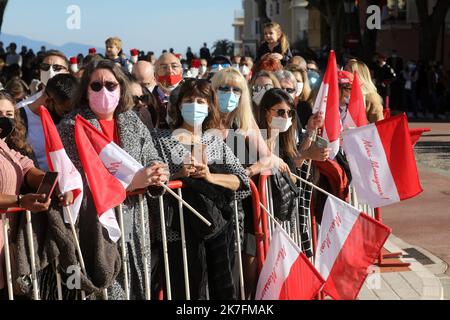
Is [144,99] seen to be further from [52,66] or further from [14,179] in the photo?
A: [14,179]

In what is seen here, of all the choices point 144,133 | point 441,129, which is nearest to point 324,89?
point 144,133

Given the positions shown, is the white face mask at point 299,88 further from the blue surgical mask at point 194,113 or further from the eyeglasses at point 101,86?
the eyeglasses at point 101,86

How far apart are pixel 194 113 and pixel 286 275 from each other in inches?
45.1

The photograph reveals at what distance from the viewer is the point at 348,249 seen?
20.6 feet

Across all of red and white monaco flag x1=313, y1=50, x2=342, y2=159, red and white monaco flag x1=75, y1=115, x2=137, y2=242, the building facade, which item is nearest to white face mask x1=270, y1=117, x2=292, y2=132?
red and white monaco flag x1=313, y1=50, x2=342, y2=159

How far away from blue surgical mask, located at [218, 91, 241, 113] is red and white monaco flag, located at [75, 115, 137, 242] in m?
1.48

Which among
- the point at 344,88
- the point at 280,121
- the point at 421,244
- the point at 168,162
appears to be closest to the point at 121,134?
the point at 168,162

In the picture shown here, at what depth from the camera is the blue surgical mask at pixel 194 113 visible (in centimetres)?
591

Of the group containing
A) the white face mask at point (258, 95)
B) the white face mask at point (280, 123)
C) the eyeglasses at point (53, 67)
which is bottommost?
the white face mask at point (280, 123)

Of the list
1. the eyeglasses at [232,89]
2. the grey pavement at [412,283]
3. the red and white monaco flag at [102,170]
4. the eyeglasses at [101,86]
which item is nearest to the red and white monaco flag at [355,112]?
the grey pavement at [412,283]

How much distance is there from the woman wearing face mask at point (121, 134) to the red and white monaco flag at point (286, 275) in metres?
0.80

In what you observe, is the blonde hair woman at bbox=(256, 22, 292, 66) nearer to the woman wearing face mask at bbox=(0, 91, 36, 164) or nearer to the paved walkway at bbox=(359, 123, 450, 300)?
the paved walkway at bbox=(359, 123, 450, 300)

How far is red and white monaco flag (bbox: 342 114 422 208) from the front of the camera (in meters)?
7.32
